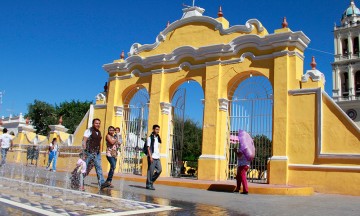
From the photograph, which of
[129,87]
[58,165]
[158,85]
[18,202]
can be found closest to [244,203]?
[18,202]

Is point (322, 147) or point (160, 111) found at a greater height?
point (160, 111)

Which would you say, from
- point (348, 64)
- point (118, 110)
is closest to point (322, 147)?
point (118, 110)

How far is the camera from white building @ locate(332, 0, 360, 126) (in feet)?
162

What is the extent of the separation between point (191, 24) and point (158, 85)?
2.74 metres

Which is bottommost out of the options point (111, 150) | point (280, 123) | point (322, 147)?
point (111, 150)

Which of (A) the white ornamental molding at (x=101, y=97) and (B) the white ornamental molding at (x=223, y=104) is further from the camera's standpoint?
(A) the white ornamental molding at (x=101, y=97)

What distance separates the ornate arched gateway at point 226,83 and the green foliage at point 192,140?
12789 millimetres

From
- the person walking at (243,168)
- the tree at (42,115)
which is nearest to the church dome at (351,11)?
the tree at (42,115)

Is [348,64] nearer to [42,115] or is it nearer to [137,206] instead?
[42,115]

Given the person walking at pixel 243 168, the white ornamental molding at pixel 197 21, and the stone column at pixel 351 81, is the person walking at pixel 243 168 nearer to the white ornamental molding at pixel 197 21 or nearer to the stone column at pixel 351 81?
the white ornamental molding at pixel 197 21

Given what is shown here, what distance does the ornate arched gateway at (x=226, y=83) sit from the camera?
10.9 m

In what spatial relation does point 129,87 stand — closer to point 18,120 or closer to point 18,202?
point 18,202

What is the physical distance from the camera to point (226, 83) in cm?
1284

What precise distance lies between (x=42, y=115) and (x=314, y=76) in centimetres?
4226
